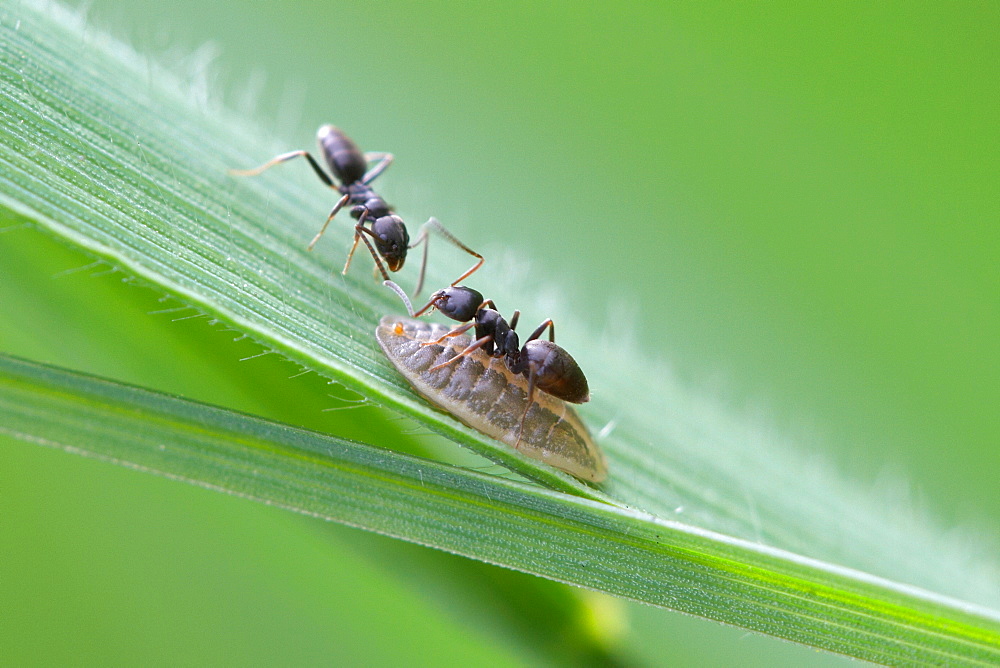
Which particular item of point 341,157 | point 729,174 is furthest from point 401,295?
point 729,174

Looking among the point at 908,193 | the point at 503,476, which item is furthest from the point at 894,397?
the point at 503,476

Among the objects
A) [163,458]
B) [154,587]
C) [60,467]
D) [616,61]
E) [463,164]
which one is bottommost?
[154,587]

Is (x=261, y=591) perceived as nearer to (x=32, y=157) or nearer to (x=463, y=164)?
(x=32, y=157)

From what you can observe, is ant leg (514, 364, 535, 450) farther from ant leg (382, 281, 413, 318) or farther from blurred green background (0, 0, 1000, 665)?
blurred green background (0, 0, 1000, 665)

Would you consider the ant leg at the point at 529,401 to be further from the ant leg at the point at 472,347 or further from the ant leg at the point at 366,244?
the ant leg at the point at 366,244

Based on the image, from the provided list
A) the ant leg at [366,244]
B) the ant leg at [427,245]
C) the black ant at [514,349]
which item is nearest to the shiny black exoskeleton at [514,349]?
the black ant at [514,349]

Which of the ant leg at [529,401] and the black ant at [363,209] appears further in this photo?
the black ant at [363,209]

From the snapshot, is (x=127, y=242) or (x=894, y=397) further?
(x=894, y=397)
